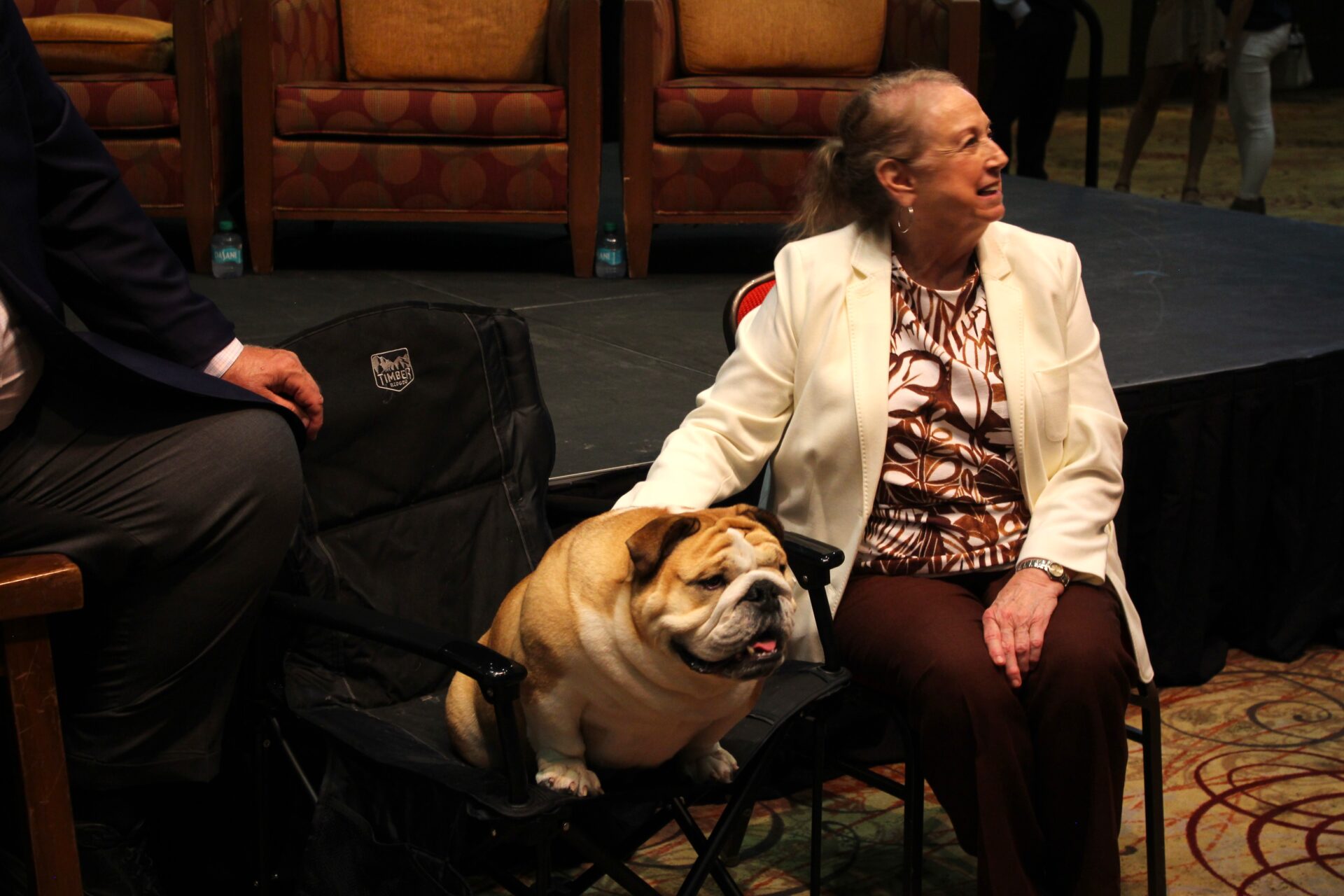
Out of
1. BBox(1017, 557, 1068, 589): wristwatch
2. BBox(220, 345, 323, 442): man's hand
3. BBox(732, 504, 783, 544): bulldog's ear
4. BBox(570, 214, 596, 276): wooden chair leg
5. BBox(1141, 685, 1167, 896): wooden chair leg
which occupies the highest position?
BBox(220, 345, 323, 442): man's hand

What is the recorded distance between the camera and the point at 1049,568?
1864 mm

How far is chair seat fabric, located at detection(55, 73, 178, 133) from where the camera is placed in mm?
3805

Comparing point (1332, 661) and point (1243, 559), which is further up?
point (1243, 559)

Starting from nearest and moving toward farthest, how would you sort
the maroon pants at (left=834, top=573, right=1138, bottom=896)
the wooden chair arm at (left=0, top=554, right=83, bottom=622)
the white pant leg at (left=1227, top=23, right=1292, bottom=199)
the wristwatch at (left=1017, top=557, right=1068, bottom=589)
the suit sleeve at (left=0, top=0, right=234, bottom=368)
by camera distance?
the wooden chair arm at (left=0, top=554, right=83, bottom=622) < the suit sleeve at (left=0, top=0, right=234, bottom=368) < the maroon pants at (left=834, top=573, right=1138, bottom=896) < the wristwatch at (left=1017, top=557, right=1068, bottom=589) < the white pant leg at (left=1227, top=23, right=1292, bottom=199)

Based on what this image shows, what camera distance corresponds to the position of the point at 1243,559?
2969 millimetres

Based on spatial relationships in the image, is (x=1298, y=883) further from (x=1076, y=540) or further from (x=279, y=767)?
(x=279, y=767)

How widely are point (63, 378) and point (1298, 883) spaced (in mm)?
1776

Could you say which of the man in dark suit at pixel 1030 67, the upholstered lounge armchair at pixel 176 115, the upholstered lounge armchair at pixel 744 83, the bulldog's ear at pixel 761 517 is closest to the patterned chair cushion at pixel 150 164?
the upholstered lounge armchair at pixel 176 115

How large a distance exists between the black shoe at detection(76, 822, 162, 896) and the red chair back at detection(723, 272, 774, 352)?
1.05 metres

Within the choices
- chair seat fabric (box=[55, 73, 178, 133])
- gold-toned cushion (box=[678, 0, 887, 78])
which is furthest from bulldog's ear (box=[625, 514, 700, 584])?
gold-toned cushion (box=[678, 0, 887, 78])

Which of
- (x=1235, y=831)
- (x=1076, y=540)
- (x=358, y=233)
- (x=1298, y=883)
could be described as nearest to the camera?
(x=1076, y=540)

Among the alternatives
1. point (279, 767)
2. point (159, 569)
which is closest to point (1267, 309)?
point (279, 767)

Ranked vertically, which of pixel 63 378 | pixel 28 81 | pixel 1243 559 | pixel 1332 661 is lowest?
pixel 1332 661

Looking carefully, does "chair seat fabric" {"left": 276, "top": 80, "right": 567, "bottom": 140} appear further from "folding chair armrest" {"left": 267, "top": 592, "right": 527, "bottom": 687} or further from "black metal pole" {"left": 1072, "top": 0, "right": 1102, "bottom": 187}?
"black metal pole" {"left": 1072, "top": 0, "right": 1102, "bottom": 187}
